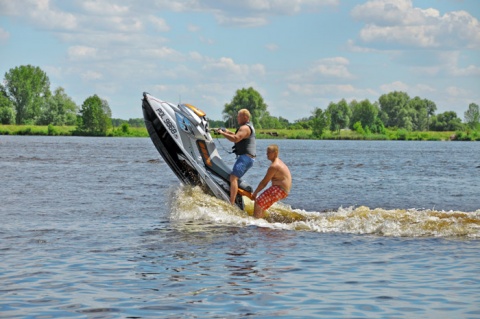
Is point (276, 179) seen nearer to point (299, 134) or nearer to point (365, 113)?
point (299, 134)

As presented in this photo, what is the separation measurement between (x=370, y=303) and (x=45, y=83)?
170 metres

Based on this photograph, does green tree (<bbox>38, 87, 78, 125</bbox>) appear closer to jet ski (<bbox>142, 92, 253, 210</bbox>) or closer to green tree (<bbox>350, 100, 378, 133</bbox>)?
green tree (<bbox>350, 100, 378, 133</bbox>)

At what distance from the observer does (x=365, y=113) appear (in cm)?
17862

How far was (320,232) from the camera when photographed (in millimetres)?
15688

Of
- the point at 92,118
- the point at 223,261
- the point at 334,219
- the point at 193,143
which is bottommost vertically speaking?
the point at 223,261

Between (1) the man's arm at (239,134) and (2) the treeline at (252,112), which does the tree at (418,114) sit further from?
(1) the man's arm at (239,134)

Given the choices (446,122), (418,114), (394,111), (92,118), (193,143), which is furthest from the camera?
(446,122)

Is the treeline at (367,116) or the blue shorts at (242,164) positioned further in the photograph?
the treeline at (367,116)

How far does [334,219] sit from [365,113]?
164 m

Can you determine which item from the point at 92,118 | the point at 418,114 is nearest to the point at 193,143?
the point at 92,118

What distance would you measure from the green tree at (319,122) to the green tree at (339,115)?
1576cm

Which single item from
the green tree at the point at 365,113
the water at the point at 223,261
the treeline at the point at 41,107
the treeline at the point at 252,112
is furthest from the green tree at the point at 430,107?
the water at the point at 223,261

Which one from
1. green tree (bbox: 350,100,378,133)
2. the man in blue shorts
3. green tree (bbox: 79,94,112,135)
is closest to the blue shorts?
the man in blue shorts

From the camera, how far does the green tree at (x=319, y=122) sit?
157 metres
